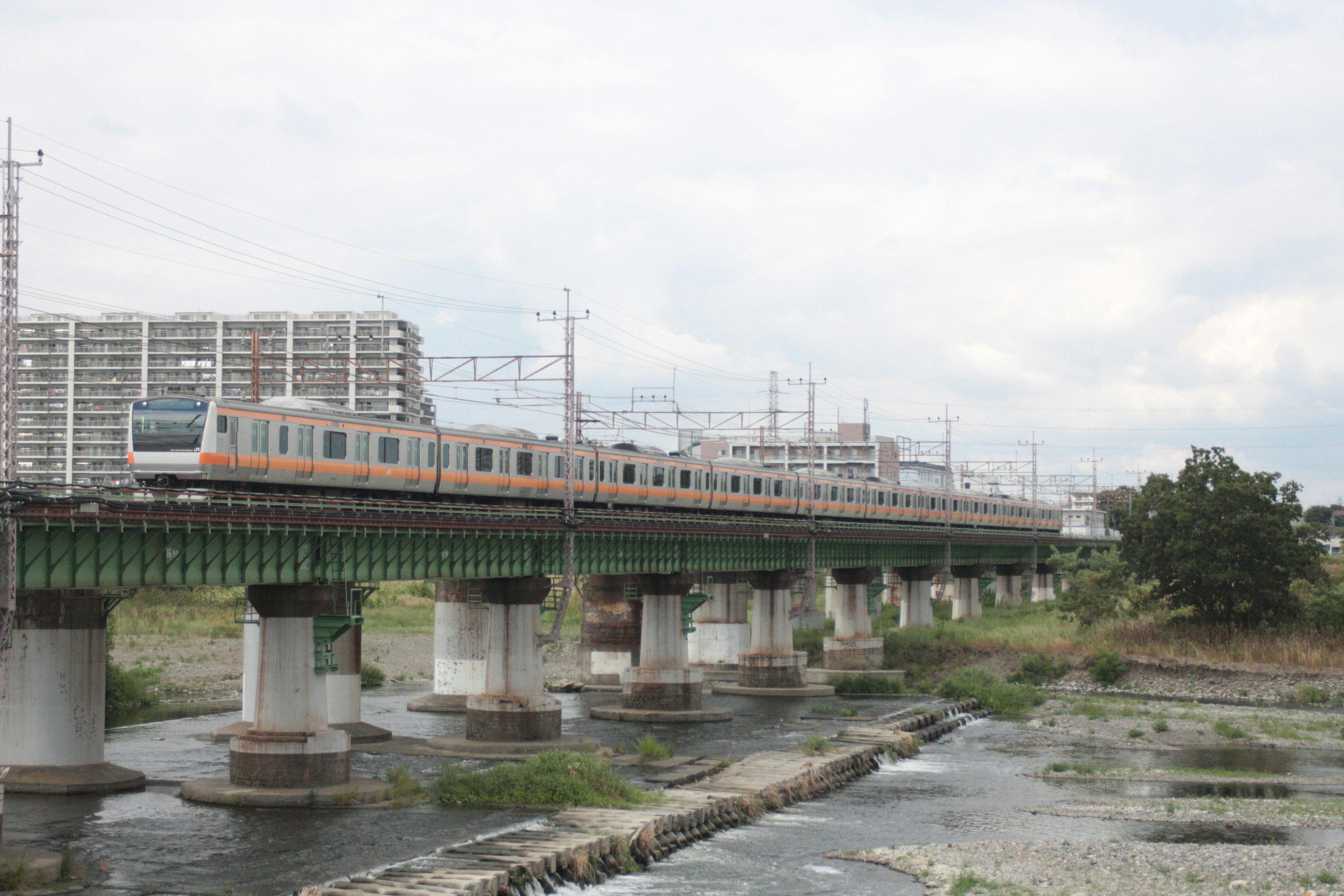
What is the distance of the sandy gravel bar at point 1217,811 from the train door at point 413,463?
2421 centimetres

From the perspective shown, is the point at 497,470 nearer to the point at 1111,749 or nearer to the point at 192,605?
the point at 1111,749

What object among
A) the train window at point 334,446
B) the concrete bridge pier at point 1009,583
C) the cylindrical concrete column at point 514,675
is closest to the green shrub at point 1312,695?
the cylindrical concrete column at point 514,675

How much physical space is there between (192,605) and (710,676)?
3790 cm

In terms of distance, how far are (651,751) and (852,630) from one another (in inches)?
1605

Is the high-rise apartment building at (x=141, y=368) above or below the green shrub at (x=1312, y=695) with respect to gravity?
above

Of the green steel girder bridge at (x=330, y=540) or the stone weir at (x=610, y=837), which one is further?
the green steel girder bridge at (x=330, y=540)

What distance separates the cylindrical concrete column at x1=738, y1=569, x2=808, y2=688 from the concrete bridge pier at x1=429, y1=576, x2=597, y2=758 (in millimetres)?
26482

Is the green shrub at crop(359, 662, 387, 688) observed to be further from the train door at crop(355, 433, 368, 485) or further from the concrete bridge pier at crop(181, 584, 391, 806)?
the concrete bridge pier at crop(181, 584, 391, 806)

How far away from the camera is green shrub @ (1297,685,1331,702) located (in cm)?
6900

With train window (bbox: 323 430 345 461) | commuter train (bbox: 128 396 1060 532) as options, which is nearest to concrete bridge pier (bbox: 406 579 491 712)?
commuter train (bbox: 128 396 1060 532)

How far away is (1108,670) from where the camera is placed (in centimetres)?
7812

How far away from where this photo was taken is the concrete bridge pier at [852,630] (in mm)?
86375

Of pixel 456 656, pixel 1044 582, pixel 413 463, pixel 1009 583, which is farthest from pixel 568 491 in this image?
pixel 1044 582

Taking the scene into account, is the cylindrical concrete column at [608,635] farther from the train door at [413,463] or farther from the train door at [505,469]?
the train door at [413,463]
